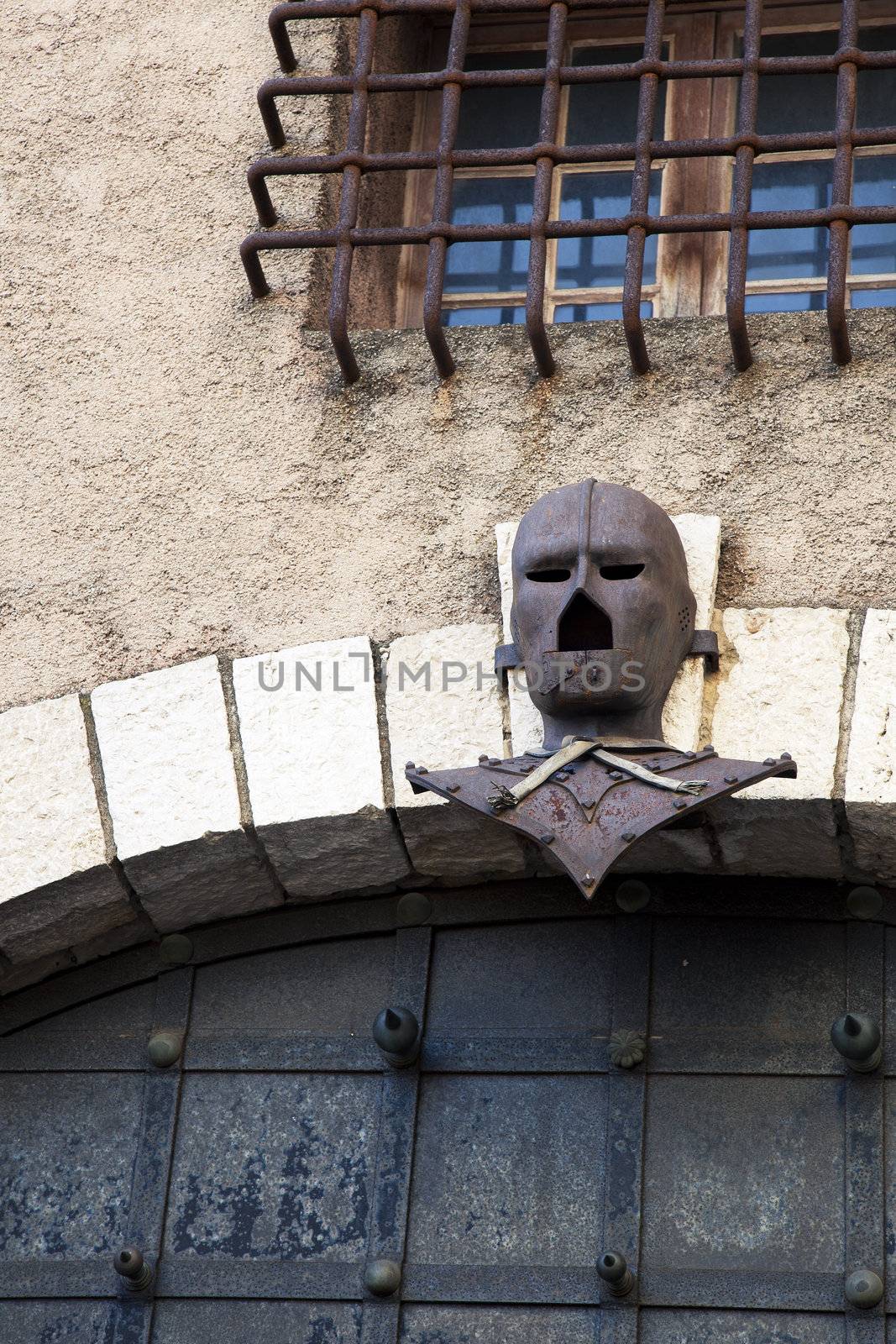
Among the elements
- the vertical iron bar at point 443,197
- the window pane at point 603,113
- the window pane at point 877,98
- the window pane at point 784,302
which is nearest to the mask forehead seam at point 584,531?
the vertical iron bar at point 443,197

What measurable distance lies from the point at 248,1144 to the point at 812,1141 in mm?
933

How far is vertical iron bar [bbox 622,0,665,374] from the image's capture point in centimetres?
324

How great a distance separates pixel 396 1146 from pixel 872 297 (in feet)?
6.21

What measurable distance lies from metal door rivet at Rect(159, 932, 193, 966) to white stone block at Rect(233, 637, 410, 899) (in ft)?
0.72

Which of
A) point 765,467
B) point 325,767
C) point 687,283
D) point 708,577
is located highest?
point 687,283

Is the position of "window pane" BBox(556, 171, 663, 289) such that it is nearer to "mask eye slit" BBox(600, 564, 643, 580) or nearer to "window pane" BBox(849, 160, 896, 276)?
"window pane" BBox(849, 160, 896, 276)

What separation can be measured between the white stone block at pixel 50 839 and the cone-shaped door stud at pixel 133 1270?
57 centimetres

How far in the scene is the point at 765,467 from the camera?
125 inches

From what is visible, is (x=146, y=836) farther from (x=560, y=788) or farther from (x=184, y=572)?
(x=560, y=788)

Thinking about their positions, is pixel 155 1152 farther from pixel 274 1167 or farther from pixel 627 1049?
pixel 627 1049

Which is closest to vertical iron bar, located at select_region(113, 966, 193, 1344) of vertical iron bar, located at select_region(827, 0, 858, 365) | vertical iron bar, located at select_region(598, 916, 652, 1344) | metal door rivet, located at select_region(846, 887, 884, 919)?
vertical iron bar, located at select_region(598, 916, 652, 1344)

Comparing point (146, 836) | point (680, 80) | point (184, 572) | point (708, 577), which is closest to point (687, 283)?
point (680, 80)

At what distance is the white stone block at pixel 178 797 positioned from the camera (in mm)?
3090

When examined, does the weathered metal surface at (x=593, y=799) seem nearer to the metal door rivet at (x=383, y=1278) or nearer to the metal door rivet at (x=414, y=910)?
the metal door rivet at (x=414, y=910)
